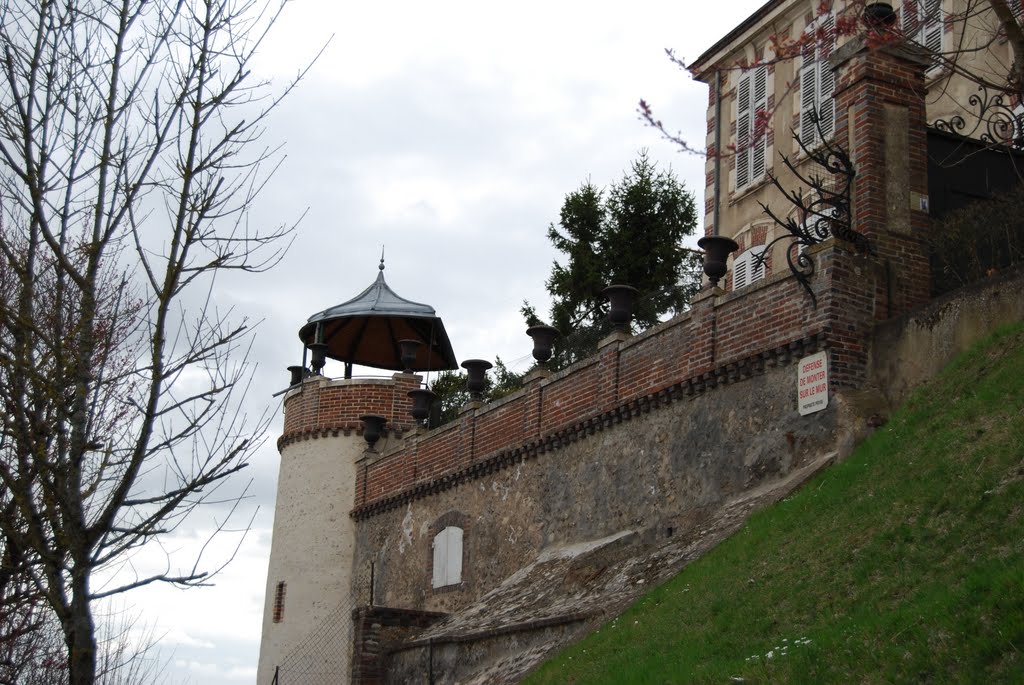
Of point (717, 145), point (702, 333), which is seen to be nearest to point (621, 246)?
point (717, 145)

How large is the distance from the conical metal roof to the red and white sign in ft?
46.6

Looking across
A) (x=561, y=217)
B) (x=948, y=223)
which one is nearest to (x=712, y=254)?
(x=948, y=223)

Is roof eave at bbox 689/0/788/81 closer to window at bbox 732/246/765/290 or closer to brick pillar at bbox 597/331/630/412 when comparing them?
window at bbox 732/246/765/290

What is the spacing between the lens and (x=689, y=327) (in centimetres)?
1869

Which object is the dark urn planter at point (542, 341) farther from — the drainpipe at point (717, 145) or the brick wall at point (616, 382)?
the drainpipe at point (717, 145)

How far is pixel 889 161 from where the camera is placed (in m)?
16.9

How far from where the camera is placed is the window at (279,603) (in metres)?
27.5

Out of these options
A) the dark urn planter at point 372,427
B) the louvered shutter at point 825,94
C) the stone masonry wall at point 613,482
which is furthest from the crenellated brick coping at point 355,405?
the louvered shutter at point 825,94

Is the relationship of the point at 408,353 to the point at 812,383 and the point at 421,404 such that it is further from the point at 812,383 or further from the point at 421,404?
the point at 812,383

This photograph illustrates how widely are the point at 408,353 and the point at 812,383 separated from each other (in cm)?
1401

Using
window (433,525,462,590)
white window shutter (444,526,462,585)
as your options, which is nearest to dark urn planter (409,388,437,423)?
window (433,525,462,590)

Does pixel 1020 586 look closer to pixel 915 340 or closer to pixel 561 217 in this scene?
pixel 915 340

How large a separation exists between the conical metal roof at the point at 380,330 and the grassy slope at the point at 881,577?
16195 millimetres

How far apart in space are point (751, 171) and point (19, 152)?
19038 mm
